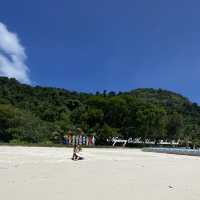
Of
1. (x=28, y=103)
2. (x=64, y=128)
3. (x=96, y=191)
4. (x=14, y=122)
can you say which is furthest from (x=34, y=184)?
(x=28, y=103)

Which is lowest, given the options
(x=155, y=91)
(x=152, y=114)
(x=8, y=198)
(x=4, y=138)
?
(x=8, y=198)

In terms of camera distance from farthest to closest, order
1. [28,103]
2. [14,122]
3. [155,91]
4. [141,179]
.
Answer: [155,91]
[28,103]
[14,122]
[141,179]

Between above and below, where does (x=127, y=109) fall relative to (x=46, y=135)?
above

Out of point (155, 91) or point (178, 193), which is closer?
point (178, 193)

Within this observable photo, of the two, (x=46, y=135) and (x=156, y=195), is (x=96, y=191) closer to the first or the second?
(x=156, y=195)

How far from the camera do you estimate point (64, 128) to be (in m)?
46.3

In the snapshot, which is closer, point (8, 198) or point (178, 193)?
point (8, 198)

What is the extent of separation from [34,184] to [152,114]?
3910 cm

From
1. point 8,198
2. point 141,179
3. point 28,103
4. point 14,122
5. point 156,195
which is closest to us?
point 8,198

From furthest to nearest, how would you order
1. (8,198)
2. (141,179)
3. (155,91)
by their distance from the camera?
(155,91) < (141,179) < (8,198)

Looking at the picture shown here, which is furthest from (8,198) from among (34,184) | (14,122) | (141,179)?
(14,122)

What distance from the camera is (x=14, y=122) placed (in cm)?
4109

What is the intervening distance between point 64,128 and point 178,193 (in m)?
39.3

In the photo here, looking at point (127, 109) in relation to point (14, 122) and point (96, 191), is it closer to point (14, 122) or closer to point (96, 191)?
point (14, 122)
